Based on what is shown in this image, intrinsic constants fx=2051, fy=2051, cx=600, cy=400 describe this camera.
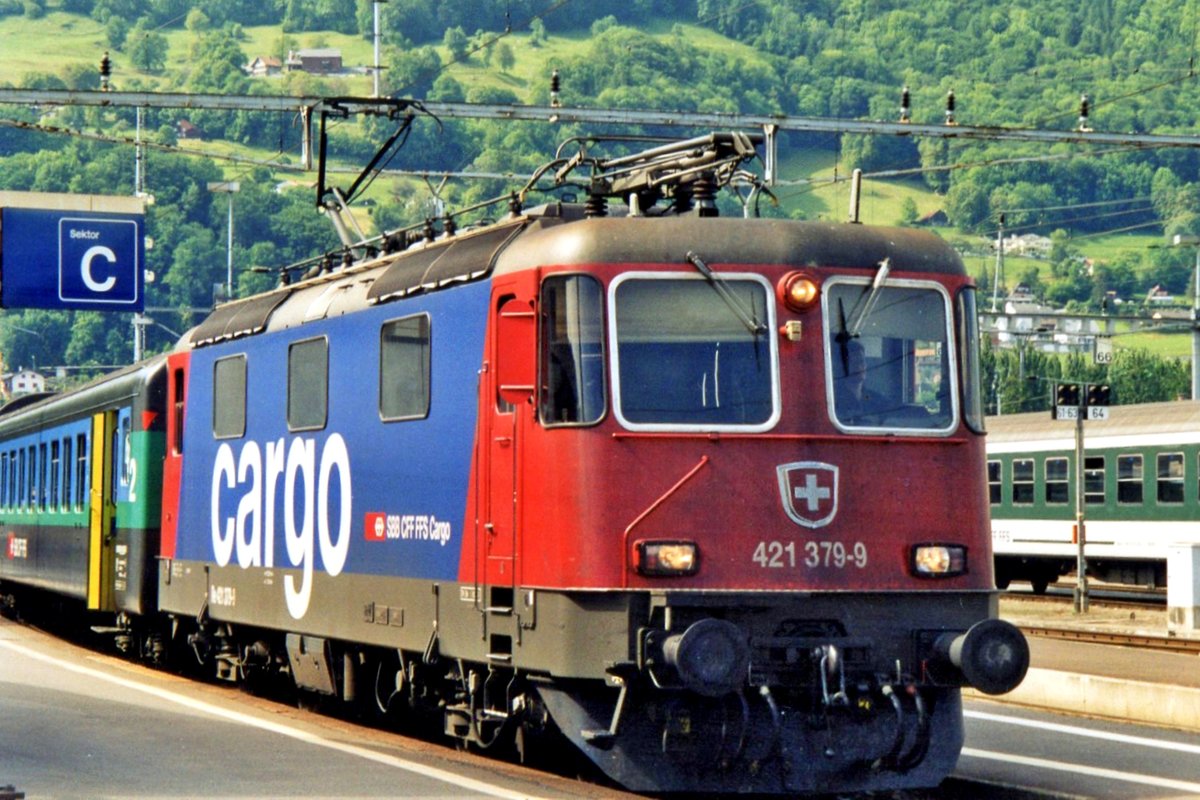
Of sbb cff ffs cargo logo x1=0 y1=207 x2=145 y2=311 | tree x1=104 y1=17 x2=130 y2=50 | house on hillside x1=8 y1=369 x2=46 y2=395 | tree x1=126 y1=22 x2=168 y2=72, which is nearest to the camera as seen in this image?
sbb cff ffs cargo logo x1=0 y1=207 x2=145 y2=311

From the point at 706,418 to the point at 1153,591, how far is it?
94.3 ft

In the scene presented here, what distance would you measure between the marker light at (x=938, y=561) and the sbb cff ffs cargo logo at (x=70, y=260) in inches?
591

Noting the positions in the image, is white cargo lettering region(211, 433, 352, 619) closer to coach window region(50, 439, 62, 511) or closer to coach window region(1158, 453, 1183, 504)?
coach window region(50, 439, 62, 511)

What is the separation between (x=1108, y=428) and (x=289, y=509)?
2209 cm

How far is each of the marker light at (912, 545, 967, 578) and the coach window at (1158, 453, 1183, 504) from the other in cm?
2196

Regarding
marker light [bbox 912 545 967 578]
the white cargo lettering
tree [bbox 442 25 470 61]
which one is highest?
tree [bbox 442 25 470 61]

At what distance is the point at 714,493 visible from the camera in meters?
11.3

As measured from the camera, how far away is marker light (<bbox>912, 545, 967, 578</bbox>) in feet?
38.0

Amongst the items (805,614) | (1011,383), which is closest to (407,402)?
(805,614)

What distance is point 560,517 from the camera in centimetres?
1136

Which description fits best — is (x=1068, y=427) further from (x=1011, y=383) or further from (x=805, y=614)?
(x=1011, y=383)

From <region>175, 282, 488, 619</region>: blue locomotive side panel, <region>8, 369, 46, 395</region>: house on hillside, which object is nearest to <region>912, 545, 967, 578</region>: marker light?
<region>175, 282, 488, 619</region>: blue locomotive side panel

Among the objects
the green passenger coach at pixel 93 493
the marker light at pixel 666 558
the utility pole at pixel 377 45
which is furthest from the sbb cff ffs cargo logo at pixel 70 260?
the marker light at pixel 666 558

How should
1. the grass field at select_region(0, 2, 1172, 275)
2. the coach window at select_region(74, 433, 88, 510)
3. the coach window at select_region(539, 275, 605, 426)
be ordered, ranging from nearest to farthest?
the coach window at select_region(539, 275, 605, 426), the coach window at select_region(74, 433, 88, 510), the grass field at select_region(0, 2, 1172, 275)
